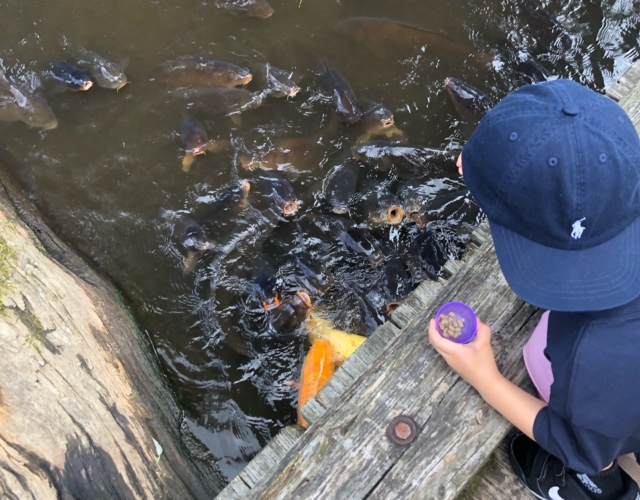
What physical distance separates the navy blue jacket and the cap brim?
9 cm

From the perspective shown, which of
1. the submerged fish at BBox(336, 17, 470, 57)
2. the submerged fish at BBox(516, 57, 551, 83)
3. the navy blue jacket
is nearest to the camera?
the navy blue jacket

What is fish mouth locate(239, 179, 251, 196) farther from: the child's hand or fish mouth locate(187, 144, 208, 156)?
the child's hand

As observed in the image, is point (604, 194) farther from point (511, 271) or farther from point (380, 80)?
point (380, 80)

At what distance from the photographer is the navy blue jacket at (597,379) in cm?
174

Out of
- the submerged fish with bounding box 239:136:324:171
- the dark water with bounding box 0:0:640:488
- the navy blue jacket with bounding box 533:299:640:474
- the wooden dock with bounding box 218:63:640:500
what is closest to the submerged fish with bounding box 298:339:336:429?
the dark water with bounding box 0:0:640:488

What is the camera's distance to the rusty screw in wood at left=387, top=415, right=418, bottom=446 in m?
2.19

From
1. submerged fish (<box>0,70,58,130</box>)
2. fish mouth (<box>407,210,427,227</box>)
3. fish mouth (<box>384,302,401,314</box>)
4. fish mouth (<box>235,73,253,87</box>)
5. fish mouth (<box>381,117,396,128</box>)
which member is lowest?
fish mouth (<box>384,302,401,314</box>)

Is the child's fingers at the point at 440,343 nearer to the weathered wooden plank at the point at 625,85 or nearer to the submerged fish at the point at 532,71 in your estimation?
the weathered wooden plank at the point at 625,85

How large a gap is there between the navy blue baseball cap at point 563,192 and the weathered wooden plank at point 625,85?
1.81m

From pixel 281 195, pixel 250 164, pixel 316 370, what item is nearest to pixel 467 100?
pixel 281 195

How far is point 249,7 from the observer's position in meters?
5.36

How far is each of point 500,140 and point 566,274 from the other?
0.44m

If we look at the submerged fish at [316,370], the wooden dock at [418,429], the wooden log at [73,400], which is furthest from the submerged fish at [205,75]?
the wooden dock at [418,429]

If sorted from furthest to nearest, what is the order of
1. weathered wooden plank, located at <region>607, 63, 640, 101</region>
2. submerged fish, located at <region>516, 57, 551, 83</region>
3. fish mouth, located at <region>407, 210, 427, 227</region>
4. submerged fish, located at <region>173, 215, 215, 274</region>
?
1. submerged fish, located at <region>516, 57, 551, 83</region>
2. fish mouth, located at <region>407, 210, 427, 227</region>
3. submerged fish, located at <region>173, 215, 215, 274</region>
4. weathered wooden plank, located at <region>607, 63, 640, 101</region>
